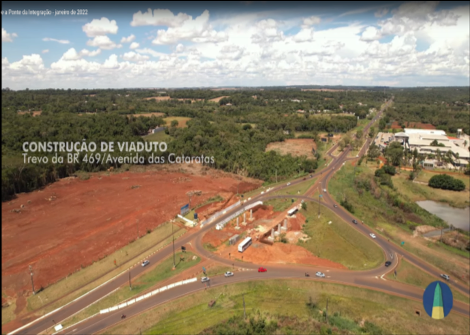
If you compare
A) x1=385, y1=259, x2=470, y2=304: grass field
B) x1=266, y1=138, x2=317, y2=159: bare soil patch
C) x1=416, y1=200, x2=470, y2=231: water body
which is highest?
x1=266, y1=138, x2=317, y2=159: bare soil patch

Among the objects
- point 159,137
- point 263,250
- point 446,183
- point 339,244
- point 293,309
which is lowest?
point 293,309

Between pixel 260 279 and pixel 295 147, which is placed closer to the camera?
pixel 260 279

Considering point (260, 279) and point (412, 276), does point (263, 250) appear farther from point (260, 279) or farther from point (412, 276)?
point (412, 276)

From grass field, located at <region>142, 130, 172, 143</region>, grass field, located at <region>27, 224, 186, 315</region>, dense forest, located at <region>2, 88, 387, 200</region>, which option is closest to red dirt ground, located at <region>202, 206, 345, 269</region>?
grass field, located at <region>27, 224, 186, 315</region>

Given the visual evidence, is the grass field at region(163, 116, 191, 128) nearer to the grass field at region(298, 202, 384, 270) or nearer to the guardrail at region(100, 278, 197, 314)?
the grass field at region(298, 202, 384, 270)

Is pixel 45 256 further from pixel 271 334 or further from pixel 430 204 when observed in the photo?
pixel 430 204

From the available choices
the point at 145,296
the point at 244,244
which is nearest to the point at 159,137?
the point at 244,244
